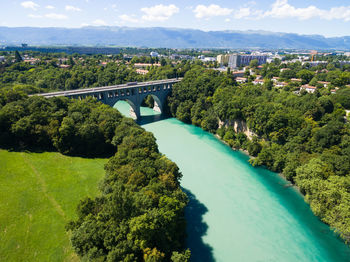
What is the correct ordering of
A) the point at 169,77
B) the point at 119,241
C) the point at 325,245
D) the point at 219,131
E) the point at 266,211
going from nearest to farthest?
the point at 119,241 → the point at 325,245 → the point at 266,211 → the point at 219,131 → the point at 169,77

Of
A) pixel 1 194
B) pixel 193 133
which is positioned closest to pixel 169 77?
pixel 193 133

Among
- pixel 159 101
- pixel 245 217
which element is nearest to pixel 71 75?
pixel 159 101

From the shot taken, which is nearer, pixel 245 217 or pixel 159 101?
pixel 245 217

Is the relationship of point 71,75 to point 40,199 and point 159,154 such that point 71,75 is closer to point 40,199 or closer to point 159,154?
Result: point 40,199

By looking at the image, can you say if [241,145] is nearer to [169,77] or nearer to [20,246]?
[20,246]

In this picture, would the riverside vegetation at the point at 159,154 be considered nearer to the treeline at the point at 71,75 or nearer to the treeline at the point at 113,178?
the treeline at the point at 113,178

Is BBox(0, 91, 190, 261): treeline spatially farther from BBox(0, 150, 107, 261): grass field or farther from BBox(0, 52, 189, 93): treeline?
BBox(0, 52, 189, 93): treeline
